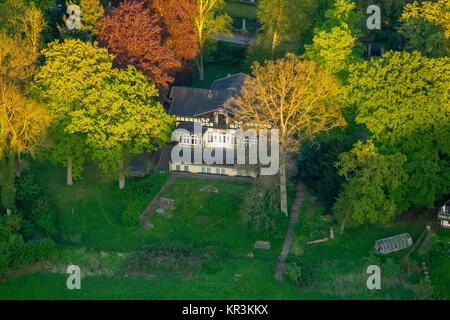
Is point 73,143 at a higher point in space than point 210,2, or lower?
lower

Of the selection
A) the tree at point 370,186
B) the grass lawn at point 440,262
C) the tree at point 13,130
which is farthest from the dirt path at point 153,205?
the grass lawn at point 440,262

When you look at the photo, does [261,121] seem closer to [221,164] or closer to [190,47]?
[221,164]

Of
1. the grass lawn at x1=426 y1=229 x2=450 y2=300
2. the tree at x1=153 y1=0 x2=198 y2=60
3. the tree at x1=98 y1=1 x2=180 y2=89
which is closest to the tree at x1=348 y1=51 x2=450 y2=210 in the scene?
the grass lawn at x1=426 y1=229 x2=450 y2=300

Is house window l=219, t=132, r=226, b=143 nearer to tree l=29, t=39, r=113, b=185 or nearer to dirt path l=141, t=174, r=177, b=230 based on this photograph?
dirt path l=141, t=174, r=177, b=230

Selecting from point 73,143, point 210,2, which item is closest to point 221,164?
point 73,143

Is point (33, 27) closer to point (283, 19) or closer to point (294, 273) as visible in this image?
point (283, 19)

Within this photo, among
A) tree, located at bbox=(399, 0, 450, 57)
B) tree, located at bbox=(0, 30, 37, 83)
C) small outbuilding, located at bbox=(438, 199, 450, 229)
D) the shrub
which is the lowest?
the shrub
